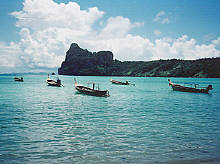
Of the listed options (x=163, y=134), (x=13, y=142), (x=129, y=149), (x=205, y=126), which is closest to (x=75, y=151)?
(x=129, y=149)

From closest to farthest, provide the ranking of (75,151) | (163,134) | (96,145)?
(75,151), (96,145), (163,134)

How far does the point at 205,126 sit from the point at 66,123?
472 inches

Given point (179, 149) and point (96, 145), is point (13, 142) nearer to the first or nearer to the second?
point (96, 145)

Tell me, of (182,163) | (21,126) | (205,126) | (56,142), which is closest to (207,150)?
Result: (182,163)

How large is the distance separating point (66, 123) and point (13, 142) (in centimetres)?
634

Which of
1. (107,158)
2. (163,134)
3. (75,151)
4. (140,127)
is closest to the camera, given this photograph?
(107,158)

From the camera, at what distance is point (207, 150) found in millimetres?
11883

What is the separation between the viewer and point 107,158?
10672 millimetres

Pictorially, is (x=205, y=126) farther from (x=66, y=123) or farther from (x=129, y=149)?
(x=66, y=123)

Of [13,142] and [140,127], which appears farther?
[140,127]

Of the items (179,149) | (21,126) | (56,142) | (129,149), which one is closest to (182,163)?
(179,149)

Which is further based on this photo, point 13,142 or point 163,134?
point 163,134

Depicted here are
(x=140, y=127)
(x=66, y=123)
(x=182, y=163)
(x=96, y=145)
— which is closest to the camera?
(x=182, y=163)

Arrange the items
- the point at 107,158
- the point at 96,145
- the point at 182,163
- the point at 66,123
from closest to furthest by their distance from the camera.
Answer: the point at 182,163 → the point at 107,158 → the point at 96,145 → the point at 66,123
